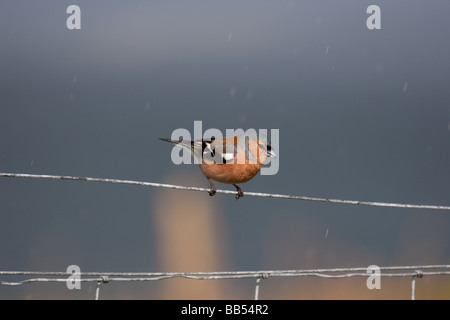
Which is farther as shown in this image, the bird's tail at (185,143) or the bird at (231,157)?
the bird's tail at (185,143)

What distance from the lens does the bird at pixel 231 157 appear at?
3762 mm

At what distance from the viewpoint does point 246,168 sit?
3762mm

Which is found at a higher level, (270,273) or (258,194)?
(258,194)

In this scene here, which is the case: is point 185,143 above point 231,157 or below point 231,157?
above

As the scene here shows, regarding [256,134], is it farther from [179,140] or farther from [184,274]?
[184,274]

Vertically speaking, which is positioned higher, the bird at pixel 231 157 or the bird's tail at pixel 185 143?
the bird's tail at pixel 185 143

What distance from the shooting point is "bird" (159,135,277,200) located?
12.3 feet

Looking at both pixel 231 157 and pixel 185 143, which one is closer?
pixel 231 157

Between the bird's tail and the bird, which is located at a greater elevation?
the bird's tail

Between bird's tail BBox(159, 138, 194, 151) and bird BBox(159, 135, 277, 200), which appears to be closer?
bird BBox(159, 135, 277, 200)

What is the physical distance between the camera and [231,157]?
3.79 meters
